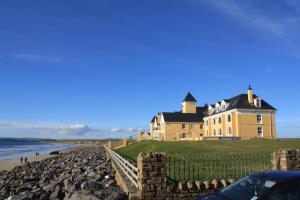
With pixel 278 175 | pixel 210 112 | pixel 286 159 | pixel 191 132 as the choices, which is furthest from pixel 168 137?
pixel 278 175

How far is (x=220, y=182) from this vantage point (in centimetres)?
1271

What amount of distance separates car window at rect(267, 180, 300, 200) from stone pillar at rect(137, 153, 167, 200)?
5.61 metres

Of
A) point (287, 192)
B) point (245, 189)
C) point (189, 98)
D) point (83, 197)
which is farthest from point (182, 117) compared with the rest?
point (287, 192)

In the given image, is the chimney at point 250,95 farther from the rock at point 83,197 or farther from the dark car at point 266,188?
the dark car at point 266,188

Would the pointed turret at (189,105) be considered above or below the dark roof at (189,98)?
below

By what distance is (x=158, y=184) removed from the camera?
478 inches

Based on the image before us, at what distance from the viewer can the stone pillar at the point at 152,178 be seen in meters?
12.0

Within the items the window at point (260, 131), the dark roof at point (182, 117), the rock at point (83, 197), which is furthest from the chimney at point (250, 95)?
the rock at point (83, 197)

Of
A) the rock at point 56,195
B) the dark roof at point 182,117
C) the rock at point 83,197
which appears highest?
the dark roof at point 182,117

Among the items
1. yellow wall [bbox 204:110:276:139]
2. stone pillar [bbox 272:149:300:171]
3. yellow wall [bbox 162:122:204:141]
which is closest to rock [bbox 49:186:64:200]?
stone pillar [bbox 272:149:300:171]

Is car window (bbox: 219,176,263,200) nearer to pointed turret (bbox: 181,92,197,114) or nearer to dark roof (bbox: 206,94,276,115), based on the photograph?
dark roof (bbox: 206,94,276,115)

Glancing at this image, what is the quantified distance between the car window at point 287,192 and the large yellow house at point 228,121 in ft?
155

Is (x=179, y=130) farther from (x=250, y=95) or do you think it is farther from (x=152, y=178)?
(x=152, y=178)

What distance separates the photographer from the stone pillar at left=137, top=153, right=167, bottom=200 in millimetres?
12047
